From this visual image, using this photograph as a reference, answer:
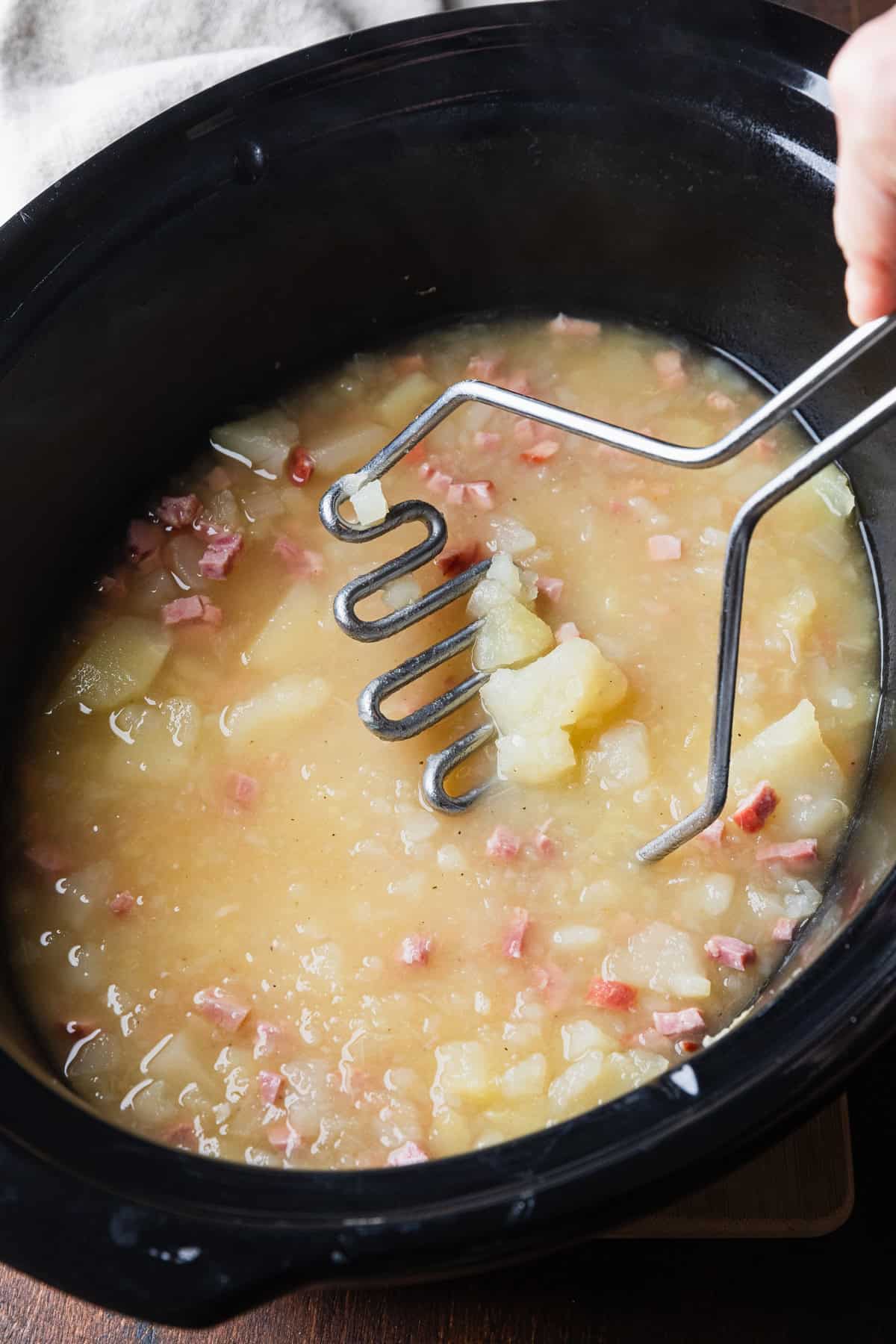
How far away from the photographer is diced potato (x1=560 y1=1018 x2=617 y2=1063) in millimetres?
1329

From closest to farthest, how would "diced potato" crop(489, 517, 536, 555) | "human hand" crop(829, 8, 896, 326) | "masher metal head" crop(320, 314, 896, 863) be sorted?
"human hand" crop(829, 8, 896, 326)
"masher metal head" crop(320, 314, 896, 863)
"diced potato" crop(489, 517, 536, 555)

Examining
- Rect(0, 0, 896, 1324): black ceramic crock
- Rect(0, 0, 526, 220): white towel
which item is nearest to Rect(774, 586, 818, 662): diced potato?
Rect(0, 0, 896, 1324): black ceramic crock

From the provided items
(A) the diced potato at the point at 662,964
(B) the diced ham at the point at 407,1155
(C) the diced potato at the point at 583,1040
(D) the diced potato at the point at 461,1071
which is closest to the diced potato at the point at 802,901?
(A) the diced potato at the point at 662,964

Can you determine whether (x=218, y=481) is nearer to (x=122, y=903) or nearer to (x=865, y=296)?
(x=122, y=903)

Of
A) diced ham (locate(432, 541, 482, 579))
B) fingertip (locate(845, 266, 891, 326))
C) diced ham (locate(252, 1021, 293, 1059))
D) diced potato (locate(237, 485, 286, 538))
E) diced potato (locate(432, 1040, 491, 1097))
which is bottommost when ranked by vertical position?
diced potato (locate(432, 1040, 491, 1097))

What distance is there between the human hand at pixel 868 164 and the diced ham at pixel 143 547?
1.01 m

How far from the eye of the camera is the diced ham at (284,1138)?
1.31 metres

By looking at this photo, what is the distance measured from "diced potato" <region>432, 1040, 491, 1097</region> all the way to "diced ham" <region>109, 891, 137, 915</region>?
409 millimetres

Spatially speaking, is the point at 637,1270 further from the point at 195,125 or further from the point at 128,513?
the point at 195,125

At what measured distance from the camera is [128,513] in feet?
5.91

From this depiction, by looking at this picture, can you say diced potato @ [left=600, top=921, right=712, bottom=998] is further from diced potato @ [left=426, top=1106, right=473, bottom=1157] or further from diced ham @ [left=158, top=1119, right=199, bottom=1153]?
diced ham @ [left=158, top=1119, right=199, bottom=1153]

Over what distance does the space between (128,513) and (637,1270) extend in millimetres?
1184

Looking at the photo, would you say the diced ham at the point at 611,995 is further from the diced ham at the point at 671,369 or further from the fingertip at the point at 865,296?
the diced ham at the point at 671,369

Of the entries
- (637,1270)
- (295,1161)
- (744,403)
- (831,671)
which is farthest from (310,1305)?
(744,403)
